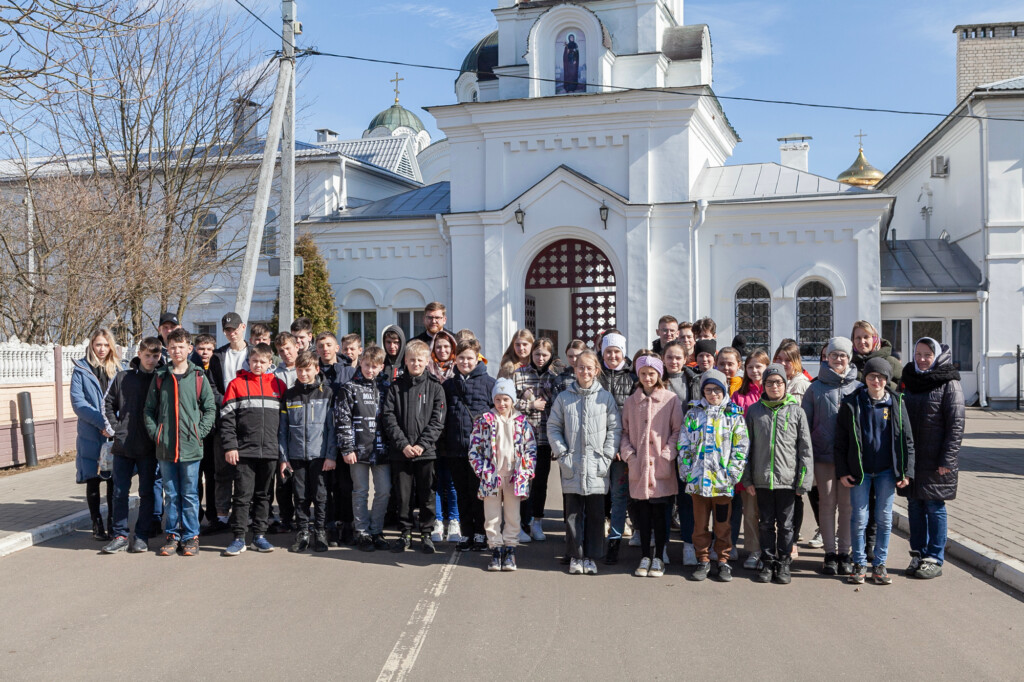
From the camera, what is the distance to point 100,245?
631 inches

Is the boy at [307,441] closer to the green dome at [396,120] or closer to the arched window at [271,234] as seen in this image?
the arched window at [271,234]

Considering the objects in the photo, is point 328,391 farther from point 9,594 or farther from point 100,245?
point 100,245

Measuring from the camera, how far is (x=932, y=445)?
6.86 m

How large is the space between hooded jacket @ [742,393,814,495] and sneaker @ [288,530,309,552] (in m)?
3.76

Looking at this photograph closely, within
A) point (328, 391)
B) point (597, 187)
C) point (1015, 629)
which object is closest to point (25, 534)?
point (328, 391)

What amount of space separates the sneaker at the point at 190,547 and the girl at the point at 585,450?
10.5ft

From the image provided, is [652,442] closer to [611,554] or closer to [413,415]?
[611,554]

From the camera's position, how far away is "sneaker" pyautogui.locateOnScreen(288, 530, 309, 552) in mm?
7832

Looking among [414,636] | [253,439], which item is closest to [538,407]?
[253,439]


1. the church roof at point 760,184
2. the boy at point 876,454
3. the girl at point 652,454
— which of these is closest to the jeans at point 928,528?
the boy at point 876,454

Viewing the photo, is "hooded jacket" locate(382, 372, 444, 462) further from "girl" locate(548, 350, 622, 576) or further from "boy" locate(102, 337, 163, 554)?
"boy" locate(102, 337, 163, 554)

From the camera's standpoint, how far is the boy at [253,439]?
787 centimetres

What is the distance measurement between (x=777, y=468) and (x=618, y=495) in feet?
4.42

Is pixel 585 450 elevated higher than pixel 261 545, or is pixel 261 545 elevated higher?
pixel 585 450
